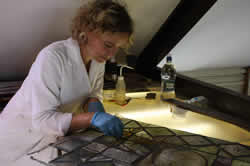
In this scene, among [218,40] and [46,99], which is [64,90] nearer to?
[46,99]

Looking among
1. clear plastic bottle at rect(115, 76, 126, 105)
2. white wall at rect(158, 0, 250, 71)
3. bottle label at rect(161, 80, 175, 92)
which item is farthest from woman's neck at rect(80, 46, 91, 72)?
white wall at rect(158, 0, 250, 71)

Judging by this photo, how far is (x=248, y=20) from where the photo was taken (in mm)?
1817

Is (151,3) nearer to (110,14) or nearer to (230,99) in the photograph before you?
(110,14)

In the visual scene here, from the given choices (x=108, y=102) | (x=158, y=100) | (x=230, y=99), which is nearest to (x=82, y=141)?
(x=108, y=102)

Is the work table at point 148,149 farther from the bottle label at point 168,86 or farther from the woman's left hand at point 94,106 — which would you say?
the bottle label at point 168,86

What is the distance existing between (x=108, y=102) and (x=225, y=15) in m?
1.17

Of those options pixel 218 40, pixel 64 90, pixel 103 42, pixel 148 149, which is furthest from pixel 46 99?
pixel 218 40

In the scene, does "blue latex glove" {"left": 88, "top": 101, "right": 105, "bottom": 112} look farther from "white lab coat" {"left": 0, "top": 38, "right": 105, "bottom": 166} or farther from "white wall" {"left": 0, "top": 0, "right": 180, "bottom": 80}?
"white wall" {"left": 0, "top": 0, "right": 180, "bottom": 80}

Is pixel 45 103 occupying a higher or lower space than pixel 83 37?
lower

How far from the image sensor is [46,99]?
0.98 metres

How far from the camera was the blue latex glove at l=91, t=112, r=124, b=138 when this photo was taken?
94 centimetres

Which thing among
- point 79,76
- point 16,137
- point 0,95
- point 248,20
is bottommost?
point 16,137

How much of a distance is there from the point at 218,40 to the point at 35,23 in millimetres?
1594

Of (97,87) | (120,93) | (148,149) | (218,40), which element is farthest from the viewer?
(218,40)
